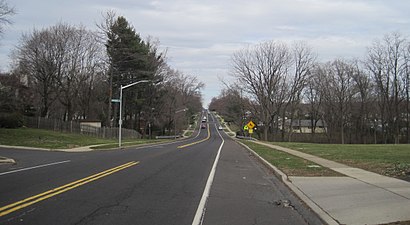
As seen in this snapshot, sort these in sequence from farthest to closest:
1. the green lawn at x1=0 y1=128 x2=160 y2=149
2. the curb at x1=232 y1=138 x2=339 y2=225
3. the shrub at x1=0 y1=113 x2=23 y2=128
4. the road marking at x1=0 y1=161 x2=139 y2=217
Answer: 1. the shrub at x1=0 y1=113 x2=23 y2=128
2. the green lawn at x1=0 y1=128 x2=160 y2=149
3. the road marking at x1=0 y1=161 x2=139 y2=217
4. the curb at x1=232 y1=138 x2=339 y2=225

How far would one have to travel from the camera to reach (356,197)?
30.6 feet

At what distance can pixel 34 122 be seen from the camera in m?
50.9

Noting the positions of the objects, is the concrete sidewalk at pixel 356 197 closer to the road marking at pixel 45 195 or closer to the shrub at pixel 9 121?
the road marking at pixel 45 195

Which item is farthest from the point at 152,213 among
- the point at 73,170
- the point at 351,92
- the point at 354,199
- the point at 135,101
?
the point at 351,92

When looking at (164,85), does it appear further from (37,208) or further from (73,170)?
(37,208)

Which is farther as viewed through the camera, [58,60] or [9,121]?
[58,60]

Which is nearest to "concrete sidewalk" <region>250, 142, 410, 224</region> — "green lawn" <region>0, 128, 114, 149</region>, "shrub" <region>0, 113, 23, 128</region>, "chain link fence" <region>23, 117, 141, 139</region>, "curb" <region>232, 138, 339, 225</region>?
"curb" <region>232, 138, 339, 225</region>

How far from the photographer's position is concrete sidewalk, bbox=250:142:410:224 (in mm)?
7281

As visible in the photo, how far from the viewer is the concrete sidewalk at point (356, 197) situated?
7.28 metres

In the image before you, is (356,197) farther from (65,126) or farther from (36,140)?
(65,126)

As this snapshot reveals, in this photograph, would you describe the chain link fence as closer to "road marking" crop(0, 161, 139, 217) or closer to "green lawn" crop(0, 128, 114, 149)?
"green lawn" crop(0, 128, 114, 149)

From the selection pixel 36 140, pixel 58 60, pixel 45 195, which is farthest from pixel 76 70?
pixel 45 195

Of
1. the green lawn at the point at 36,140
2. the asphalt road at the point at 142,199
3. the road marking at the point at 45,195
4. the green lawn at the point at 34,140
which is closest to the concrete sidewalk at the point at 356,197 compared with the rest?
the asphalt road at the point at 142,199

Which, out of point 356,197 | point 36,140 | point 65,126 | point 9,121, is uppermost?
A: point 9,121
